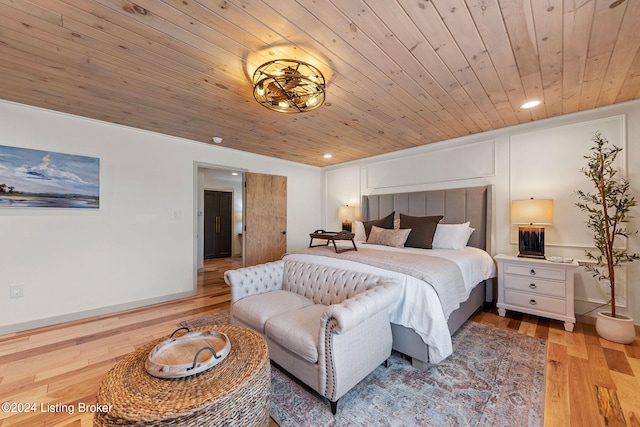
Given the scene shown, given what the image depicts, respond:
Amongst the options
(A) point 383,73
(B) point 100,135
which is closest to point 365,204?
(A) point 383,73

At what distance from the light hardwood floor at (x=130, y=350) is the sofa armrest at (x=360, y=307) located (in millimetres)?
722

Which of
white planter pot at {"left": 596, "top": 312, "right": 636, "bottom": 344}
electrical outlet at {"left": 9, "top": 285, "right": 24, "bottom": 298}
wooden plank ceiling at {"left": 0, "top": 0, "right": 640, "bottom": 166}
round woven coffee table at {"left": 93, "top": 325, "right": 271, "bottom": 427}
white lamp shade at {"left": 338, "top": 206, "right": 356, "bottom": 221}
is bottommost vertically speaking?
white planter pot at {"left": 596, "top": 312, "right": 636, "bottom": 344}

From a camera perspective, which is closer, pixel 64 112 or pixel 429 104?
pixel 429 104

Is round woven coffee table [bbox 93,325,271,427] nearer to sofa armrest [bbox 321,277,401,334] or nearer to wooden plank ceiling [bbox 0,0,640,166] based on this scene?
sofa armrest [bbox 321,277,401,334]

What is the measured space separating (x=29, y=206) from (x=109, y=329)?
5.16ft

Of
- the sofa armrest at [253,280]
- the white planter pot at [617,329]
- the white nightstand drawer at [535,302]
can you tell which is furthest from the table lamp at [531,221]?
the sofa armrest at [253,280]

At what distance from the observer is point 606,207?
2463 mm

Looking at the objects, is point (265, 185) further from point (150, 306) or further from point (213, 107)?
point (150, 306)

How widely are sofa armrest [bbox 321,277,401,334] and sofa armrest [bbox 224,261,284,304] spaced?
114 centimetres

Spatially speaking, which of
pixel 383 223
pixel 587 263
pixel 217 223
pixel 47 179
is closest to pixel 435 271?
pixel 383 223

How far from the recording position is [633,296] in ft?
8.20

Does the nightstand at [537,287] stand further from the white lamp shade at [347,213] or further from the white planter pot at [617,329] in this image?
the white lamp shade at [347,213]

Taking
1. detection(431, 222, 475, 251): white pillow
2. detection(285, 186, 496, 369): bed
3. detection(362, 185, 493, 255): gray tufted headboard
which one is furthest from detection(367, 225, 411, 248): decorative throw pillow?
detection(362, 185, 493, 255): gray tufted headboard

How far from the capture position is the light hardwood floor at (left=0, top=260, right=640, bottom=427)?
1499mm
